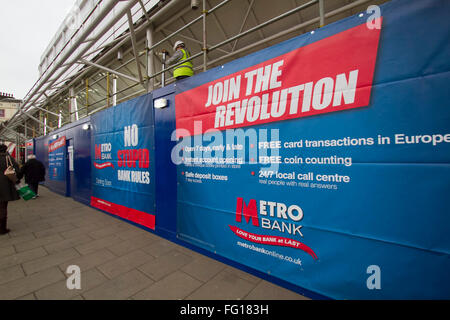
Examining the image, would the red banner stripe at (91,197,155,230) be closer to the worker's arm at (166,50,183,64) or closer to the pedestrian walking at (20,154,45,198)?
the worker's arm at (166,50,183,64)

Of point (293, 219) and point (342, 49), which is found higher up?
point (342, 49)

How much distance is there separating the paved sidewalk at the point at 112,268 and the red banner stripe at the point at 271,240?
1.71 feet

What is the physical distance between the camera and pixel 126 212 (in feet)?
15.9

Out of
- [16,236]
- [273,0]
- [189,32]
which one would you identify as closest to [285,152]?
[273,0]

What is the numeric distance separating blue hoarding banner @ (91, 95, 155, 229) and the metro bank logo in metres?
2.36

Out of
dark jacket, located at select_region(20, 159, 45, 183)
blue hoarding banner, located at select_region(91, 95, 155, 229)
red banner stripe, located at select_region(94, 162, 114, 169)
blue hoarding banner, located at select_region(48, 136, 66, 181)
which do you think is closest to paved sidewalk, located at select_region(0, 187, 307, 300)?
blue hoarding banner, located at select_region(91, 95, 155, 229)

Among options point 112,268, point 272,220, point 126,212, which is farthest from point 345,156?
point 126,212

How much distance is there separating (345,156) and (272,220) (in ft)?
3.70

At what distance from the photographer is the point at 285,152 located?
2260mm

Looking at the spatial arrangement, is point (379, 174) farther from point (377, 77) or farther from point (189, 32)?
point (189, 32)

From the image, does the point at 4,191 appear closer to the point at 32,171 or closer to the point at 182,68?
the point at 182,68

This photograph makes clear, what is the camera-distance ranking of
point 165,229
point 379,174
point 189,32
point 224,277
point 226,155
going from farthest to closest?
point 189,32 < point 165,229 < point 226,155 < point 224,277 < point 379,174

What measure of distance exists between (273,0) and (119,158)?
239 inches

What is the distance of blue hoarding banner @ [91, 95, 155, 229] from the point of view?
421cm
